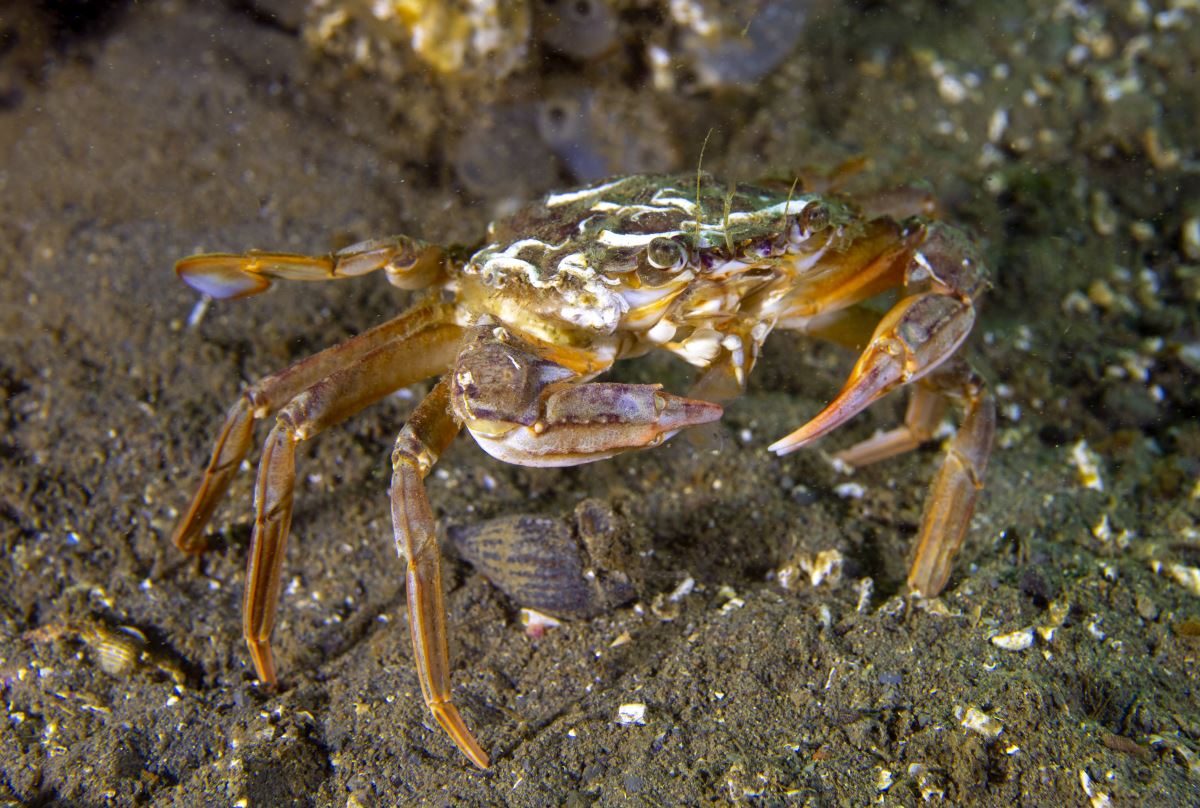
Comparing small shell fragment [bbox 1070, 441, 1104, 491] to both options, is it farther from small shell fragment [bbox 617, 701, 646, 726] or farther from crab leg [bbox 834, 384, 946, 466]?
small shell fragment [bbox 617, 701, 646, 726]

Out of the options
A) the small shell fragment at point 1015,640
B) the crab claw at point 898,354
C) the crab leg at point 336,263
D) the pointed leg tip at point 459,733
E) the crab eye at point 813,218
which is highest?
the crab eye at point 813,218

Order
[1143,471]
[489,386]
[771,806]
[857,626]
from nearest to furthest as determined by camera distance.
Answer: [771,806] → [489,386] → [857,626] → [1143,471]

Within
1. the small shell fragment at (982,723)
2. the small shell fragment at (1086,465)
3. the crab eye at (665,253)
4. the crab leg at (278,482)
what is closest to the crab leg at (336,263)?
the crab leg at (278,482)

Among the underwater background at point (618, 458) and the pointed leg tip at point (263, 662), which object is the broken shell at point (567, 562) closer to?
the underwater background at point (618, 458)

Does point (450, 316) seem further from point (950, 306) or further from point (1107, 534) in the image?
point (1107, 534)

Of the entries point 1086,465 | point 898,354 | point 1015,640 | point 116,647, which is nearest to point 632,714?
point 1015,640

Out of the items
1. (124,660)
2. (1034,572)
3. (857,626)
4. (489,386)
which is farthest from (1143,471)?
(124,660)

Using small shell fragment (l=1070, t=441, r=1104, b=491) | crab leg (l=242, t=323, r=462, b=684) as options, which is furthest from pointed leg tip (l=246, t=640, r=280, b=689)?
small shell fragment (l=1070, t=441, r=1104, b=491)
